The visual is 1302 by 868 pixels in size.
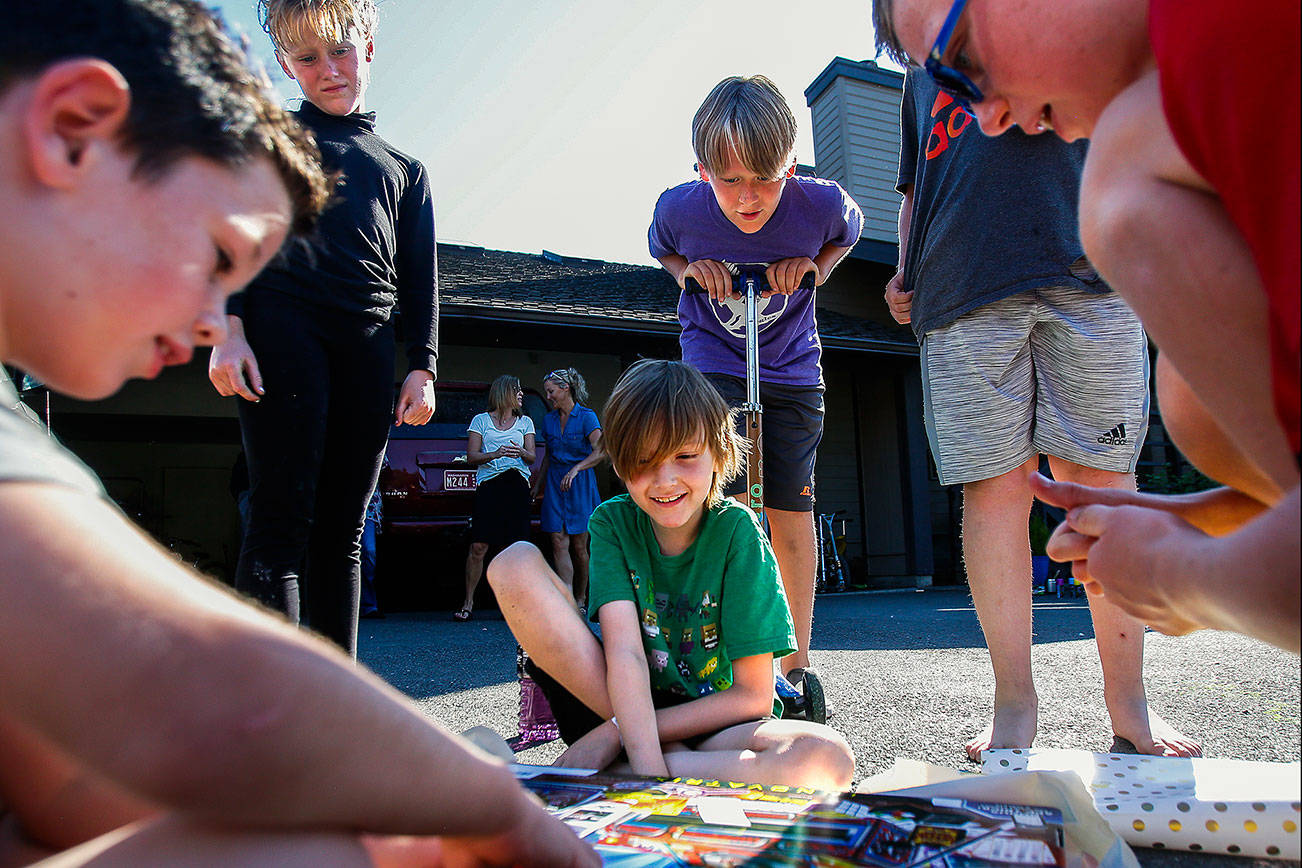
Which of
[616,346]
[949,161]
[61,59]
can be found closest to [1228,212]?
[61,59]

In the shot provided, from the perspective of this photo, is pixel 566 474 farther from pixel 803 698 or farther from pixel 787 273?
pixel 803 698

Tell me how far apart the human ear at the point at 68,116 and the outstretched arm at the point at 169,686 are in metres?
0.26

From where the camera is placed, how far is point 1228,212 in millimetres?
Result: 715

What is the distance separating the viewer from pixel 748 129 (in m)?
2.33

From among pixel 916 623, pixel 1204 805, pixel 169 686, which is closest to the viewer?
pixel 169 686

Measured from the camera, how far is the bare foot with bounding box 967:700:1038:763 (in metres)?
1.92

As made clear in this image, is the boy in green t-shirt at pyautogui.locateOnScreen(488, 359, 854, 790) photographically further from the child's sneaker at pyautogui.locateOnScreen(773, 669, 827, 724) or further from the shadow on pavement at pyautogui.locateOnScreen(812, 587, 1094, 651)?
the shadow on pavement at pyautogui.locateOnScreen(812, 587, 1094, 651)

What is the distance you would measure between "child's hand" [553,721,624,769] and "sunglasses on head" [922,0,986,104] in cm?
129

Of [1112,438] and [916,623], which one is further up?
[1112,438]

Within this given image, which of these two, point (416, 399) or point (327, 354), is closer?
point (327, 354)

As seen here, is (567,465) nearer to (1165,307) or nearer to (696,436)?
(696,436)

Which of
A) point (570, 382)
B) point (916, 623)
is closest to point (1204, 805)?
point (916, 623)

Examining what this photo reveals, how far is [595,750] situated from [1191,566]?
1.28 m

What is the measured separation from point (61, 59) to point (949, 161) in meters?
2.05
